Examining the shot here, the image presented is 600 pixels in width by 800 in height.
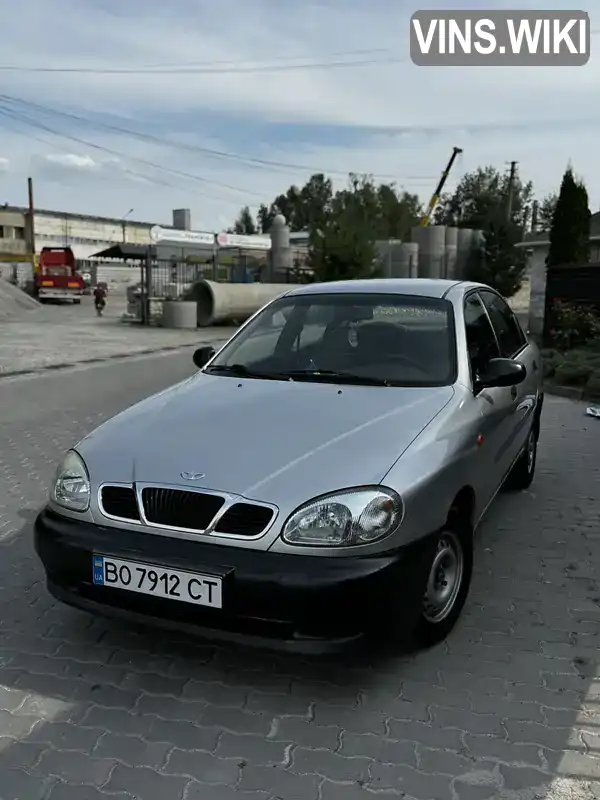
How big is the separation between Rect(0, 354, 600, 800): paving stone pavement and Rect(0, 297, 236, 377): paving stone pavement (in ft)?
33.2

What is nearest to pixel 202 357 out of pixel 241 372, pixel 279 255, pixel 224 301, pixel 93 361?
pixel 241 372

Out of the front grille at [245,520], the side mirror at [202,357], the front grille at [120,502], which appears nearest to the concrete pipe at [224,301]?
the side mirror at [202,357]

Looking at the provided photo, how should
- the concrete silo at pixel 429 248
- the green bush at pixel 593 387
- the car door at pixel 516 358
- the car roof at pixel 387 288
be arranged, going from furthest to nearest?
the concrete silo at pixel 429 248 → the green bush at pixel 593 387 → the car door at pixel 516 358 → the car roof at pixel 387 288

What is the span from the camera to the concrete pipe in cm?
2273

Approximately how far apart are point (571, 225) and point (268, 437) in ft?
56.0

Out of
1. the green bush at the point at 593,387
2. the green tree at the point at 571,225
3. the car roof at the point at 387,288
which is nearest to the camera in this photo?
the car roof at the point at 387,288

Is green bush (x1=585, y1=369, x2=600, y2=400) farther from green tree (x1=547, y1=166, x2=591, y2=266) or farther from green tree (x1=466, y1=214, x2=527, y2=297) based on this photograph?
green tree (x1=466, y1=214, x2=527, y2=297)

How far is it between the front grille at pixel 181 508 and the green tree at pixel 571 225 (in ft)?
56.5

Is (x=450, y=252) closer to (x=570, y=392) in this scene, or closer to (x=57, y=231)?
(x=570, y=392)

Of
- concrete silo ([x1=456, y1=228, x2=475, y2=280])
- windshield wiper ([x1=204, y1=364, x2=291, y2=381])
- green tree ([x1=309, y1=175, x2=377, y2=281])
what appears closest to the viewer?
windshield wiper ([x1=204, y1=364, x2=291, y2=381])

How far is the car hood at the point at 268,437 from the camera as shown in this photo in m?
2.75

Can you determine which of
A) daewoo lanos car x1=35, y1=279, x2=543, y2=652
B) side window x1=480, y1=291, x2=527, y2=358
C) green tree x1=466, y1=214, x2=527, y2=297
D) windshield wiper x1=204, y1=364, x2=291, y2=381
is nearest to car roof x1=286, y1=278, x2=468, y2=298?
side window x1=480, y1=291, x2=527, y2=358

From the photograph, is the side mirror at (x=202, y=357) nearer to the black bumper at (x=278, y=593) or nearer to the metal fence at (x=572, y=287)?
the black bumper at (x=278, y=593)

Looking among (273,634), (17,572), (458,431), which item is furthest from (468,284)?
(17,572)
